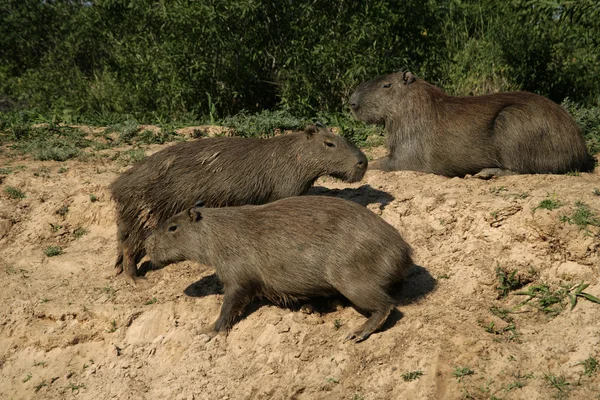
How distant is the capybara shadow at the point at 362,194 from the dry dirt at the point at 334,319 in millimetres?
22

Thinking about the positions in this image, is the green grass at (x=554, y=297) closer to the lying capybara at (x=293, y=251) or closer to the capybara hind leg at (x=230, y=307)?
the lying capybara at (x=293, y=251)

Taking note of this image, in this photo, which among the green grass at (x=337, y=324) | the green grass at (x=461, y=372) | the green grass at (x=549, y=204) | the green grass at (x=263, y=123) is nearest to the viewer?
the green grass at (x=461, y=372)

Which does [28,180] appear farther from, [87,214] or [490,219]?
[490,219]

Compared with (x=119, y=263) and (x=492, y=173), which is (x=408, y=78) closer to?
(x=492, y=173)

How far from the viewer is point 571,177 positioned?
6719 millimetres

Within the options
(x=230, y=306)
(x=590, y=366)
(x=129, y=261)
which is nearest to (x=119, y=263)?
(x=129, y=261)

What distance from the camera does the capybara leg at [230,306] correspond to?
5.37 meters

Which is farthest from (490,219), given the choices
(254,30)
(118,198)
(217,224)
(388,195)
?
(254,30)

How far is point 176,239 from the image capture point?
226 inches

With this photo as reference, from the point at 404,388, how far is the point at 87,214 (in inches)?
161

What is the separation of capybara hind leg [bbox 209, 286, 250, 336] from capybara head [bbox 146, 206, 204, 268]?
0.53 meters

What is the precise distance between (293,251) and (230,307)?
2.27 ft

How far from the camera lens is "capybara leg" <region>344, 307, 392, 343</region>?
4965 mm

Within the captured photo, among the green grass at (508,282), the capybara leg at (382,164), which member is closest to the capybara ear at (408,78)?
the capybara leg at (382,164)
